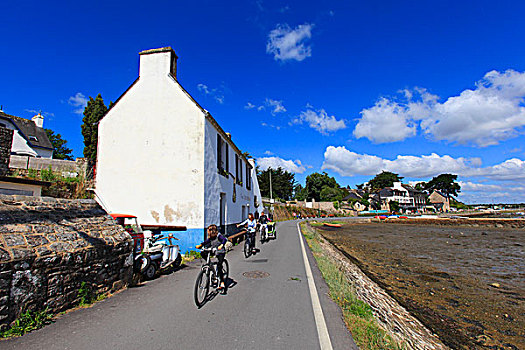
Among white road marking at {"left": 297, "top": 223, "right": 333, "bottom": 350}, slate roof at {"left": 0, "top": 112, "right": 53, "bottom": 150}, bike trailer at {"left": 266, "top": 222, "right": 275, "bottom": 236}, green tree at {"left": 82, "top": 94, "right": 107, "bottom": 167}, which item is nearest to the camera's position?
white road marking at {"left": 297, "top": 223, "right": 333, "bottom": 350}

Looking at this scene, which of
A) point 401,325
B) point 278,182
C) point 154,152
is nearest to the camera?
point 401,325

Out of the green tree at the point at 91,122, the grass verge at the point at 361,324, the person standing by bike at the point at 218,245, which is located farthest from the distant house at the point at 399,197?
the person standing by bike at the point at 218,245

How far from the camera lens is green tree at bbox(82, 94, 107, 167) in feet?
98.1

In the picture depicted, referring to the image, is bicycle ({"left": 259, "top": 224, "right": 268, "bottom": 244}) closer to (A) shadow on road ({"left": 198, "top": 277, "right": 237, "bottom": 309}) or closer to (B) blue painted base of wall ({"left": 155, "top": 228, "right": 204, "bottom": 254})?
(B) blue painted base of wall ({"left": 155, "top": 228, "right": 204, "bottom": 254})

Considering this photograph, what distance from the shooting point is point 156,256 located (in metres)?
8.62

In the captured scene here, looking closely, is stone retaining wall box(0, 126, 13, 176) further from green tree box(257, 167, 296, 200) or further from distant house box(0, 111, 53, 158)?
green tree box(257, 167, 296, 200)

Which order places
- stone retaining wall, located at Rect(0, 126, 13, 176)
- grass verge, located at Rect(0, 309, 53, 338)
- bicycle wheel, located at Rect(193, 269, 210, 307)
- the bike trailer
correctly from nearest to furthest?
grass verge, located at Rect(0, 309, 53, 338) → bicycle wheel, located at Rect(193, 269, 210, 307) → stone retaining wall, located at Rect(0, 126, 13, 176) → the bike trailer

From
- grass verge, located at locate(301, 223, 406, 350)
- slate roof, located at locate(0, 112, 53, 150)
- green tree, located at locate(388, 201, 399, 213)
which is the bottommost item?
grass verge, located at locate(301, 223, 406, 350)

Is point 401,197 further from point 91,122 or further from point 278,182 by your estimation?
Answer: point 91,122

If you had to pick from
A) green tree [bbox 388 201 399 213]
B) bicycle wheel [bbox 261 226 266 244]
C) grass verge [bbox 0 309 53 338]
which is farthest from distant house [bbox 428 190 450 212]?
grass verge [bbox 0 309 53 338]

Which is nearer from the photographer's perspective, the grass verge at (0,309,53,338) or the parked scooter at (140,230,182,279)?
the grass verge at (0,309,53,338)

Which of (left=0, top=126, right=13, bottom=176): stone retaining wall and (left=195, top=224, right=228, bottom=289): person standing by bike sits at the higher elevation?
(left=0, top=126, right=13, bottom=176): stone retaining wall

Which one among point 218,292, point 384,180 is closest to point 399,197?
point 384,180

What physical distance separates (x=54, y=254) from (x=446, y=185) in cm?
15421
